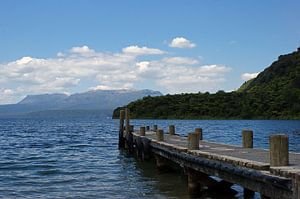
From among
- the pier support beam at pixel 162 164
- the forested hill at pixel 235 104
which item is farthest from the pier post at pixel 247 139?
the forested hill at pixel 235 104

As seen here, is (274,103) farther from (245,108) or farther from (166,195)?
(166,195)

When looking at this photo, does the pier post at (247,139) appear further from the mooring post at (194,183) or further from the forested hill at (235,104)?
the forested hill at (235,104)

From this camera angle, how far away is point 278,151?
35.9ft

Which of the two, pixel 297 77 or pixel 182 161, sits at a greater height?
pixel 297 77

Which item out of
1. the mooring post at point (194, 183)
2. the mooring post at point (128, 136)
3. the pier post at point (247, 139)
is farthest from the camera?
the mooring post at point (128, 136)

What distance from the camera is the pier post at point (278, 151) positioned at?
1089cm

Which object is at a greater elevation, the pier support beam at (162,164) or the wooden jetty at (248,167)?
the wooden jetty at (248,167)

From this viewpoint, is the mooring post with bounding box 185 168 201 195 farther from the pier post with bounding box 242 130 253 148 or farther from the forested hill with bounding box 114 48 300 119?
the forested hill with bounding box 114 48 300 119

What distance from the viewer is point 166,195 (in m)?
17.8

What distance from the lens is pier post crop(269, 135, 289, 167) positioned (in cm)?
1089

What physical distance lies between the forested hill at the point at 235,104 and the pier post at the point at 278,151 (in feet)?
424

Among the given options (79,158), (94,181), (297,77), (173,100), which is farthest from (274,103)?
(94,181)

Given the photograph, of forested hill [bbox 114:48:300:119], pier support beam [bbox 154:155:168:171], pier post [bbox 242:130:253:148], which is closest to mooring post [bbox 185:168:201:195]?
pier post [bbox 242:130:253:148]

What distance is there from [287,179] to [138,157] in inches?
876
